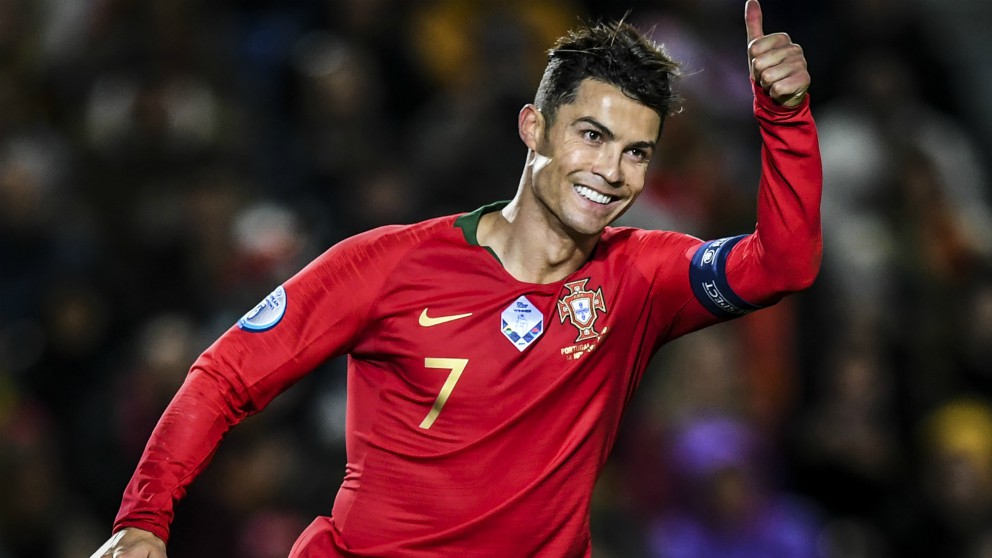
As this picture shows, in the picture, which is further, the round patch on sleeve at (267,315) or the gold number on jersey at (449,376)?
the gold number on jersey at (449,376)

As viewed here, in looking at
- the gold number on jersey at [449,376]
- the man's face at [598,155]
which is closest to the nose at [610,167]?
the man's face at [598,155]

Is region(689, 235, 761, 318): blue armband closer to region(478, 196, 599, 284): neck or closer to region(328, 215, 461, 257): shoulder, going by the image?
region(478, 196, 599, 284): neck

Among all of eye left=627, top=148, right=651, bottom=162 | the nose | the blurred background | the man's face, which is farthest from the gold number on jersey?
the blurred background

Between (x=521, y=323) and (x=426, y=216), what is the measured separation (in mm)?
4074

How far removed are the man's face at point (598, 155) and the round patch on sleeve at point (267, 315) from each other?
86 cm

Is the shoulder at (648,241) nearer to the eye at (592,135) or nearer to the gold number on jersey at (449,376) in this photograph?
the eye at (592,135)

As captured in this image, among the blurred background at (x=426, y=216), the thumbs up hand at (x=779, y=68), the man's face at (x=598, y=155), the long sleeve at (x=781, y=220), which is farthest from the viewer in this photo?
the blurred background at (x=426, y=216)

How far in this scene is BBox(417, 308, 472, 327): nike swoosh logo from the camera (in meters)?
4.71

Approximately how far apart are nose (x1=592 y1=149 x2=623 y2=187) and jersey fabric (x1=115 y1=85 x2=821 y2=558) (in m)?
0.35

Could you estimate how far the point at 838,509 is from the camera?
8531 millimetres

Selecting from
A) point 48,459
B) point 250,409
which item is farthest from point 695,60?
point 250,409

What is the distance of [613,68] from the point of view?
471cm

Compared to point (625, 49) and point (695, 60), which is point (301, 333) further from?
point (695, 60)

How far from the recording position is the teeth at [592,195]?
184 inches
